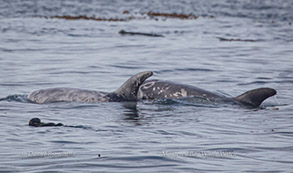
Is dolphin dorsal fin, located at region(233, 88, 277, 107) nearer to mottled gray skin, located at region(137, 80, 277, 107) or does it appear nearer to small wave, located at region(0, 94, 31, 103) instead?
mottled gray skin, located at region(137, 80, 277, 107)

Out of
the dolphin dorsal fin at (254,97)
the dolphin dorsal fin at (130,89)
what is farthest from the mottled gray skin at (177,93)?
the dolphin dorsal fin at (130,89)

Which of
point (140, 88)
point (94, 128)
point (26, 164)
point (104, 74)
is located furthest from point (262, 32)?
point (26, 164)

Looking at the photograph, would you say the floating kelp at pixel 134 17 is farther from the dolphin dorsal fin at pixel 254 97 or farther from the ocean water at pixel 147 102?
the dolphin dorsal fin at pixel 254 97

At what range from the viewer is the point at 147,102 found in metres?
13.2

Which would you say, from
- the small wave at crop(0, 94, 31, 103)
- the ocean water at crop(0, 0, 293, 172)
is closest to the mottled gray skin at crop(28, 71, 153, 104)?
the small wave at crop(0, 94, 31, 103)

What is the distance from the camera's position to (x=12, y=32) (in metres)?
29.9

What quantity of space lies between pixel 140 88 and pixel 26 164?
6.50 m

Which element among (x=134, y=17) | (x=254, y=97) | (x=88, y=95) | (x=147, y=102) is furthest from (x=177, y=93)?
(x=134, y=17)

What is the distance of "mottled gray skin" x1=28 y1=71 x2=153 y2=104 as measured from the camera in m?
12.9

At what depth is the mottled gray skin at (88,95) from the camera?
12945 mm

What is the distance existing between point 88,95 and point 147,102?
1.31 m

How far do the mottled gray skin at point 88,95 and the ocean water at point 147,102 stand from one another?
1.04ft

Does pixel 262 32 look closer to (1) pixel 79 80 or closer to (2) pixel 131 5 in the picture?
(1) pixel 79 80

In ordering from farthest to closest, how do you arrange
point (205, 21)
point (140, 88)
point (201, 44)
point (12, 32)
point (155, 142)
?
1. point (205, 21)
2. point (12, 32)
3. point (201, 44)
4. point (140, 88)
5. point (155, 142)
